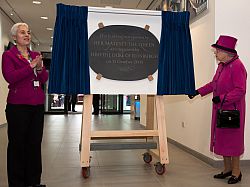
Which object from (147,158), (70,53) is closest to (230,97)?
(147,158)

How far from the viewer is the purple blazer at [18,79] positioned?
2.53 meters

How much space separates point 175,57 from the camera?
11.1 ft

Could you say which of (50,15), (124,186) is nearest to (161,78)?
(124,186)

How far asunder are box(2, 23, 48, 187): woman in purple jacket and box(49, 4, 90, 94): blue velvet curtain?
33 centimetres

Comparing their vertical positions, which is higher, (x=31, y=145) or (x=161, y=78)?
(x=161, y=78)

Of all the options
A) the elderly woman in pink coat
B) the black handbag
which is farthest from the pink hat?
the black handbag

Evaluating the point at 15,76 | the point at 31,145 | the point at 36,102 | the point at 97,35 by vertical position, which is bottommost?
the point at 31,145

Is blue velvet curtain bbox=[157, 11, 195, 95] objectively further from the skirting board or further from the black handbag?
the skirting board

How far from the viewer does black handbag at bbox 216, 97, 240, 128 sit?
311 centimetres

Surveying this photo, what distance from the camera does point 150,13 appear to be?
3.37 metres

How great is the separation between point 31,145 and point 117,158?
1.84 m

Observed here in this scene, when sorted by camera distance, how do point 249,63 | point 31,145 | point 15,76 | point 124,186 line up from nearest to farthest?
point 15,76 → point 31,145 → point 124,186 → point 249,63

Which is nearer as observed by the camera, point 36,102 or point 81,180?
point 36,102

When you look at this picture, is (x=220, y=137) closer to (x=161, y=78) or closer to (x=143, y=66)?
(x=161, y=78)
